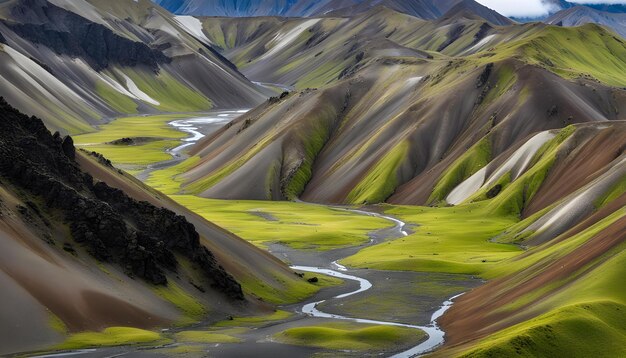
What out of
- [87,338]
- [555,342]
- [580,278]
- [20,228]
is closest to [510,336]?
[555,342]

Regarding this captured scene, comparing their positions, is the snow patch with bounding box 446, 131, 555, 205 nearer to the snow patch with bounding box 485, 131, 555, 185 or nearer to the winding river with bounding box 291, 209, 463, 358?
the snow patch with bounding box 485, 131, 555, 185

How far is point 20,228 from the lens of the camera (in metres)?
80.9

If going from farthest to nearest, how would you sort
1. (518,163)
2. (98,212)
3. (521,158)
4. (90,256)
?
(521,158) < (518,163) < (98,212) < (90,256)

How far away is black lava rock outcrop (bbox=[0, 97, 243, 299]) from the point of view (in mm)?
88750

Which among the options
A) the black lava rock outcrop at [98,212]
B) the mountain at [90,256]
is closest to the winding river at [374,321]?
the mountain at [90,256]

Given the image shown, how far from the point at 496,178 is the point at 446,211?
14.1 meters

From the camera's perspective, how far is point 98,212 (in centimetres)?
8975

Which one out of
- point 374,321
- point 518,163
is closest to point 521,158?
point 518,163

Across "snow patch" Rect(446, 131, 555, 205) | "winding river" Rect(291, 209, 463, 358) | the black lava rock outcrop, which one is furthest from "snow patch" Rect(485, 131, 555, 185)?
the black lava rock outcrop

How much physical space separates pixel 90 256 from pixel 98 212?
552 cm

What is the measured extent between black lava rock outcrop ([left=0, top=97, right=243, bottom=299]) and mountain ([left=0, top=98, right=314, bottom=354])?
0.11 meters

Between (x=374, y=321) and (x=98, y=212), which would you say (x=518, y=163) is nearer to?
(x=374, y=321)

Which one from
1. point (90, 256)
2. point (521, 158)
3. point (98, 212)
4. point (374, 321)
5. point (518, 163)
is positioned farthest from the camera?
point (521, 158)

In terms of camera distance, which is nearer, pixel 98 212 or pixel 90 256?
pixel 90 256
